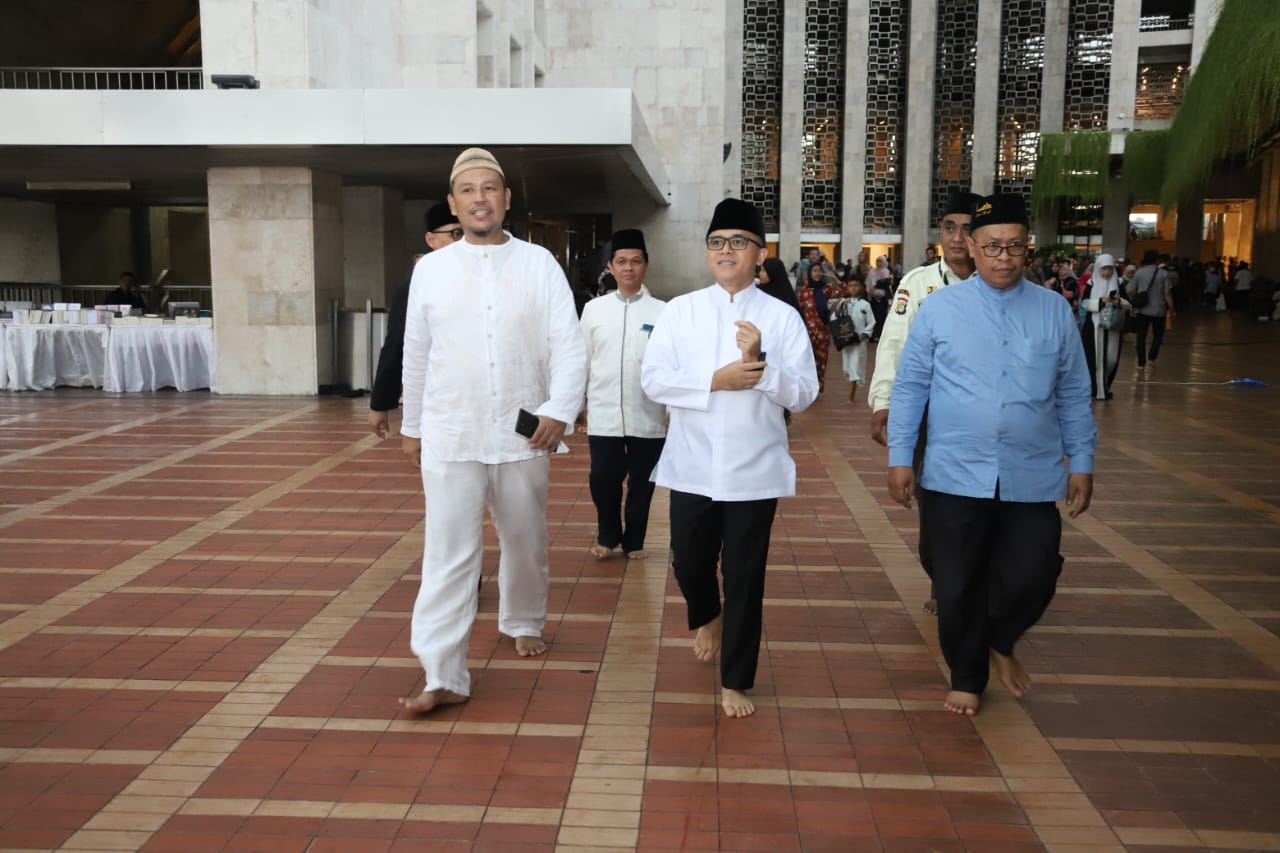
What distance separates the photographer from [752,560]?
4.23m

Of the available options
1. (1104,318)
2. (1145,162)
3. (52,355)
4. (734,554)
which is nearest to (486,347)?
(734,554)

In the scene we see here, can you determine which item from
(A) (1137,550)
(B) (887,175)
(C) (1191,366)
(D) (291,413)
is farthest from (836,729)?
(B) (887,175)

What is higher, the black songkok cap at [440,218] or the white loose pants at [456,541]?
the black songkok cap at [440,218]

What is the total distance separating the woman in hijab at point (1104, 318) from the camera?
13.8 m

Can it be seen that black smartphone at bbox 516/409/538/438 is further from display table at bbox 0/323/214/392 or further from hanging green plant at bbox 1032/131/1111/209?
hanging green plant at bbox 1032/131/1111/209

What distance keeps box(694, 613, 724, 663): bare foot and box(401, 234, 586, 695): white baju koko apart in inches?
33.9

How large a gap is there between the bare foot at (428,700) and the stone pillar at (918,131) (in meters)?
40.8

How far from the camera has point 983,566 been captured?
431 cm

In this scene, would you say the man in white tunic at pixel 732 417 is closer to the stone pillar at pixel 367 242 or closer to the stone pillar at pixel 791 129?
the stone pillar at pixel 367 242

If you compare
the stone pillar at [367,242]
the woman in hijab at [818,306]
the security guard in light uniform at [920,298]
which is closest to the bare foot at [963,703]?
the security guard in light uniform at [920,298]

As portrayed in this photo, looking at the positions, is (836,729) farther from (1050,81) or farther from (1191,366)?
(1050,81)

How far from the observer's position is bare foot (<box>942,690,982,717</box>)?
429 cm

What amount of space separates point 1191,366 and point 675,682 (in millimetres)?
16825

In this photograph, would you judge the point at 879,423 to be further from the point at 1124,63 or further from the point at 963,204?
the point at 1124,63
